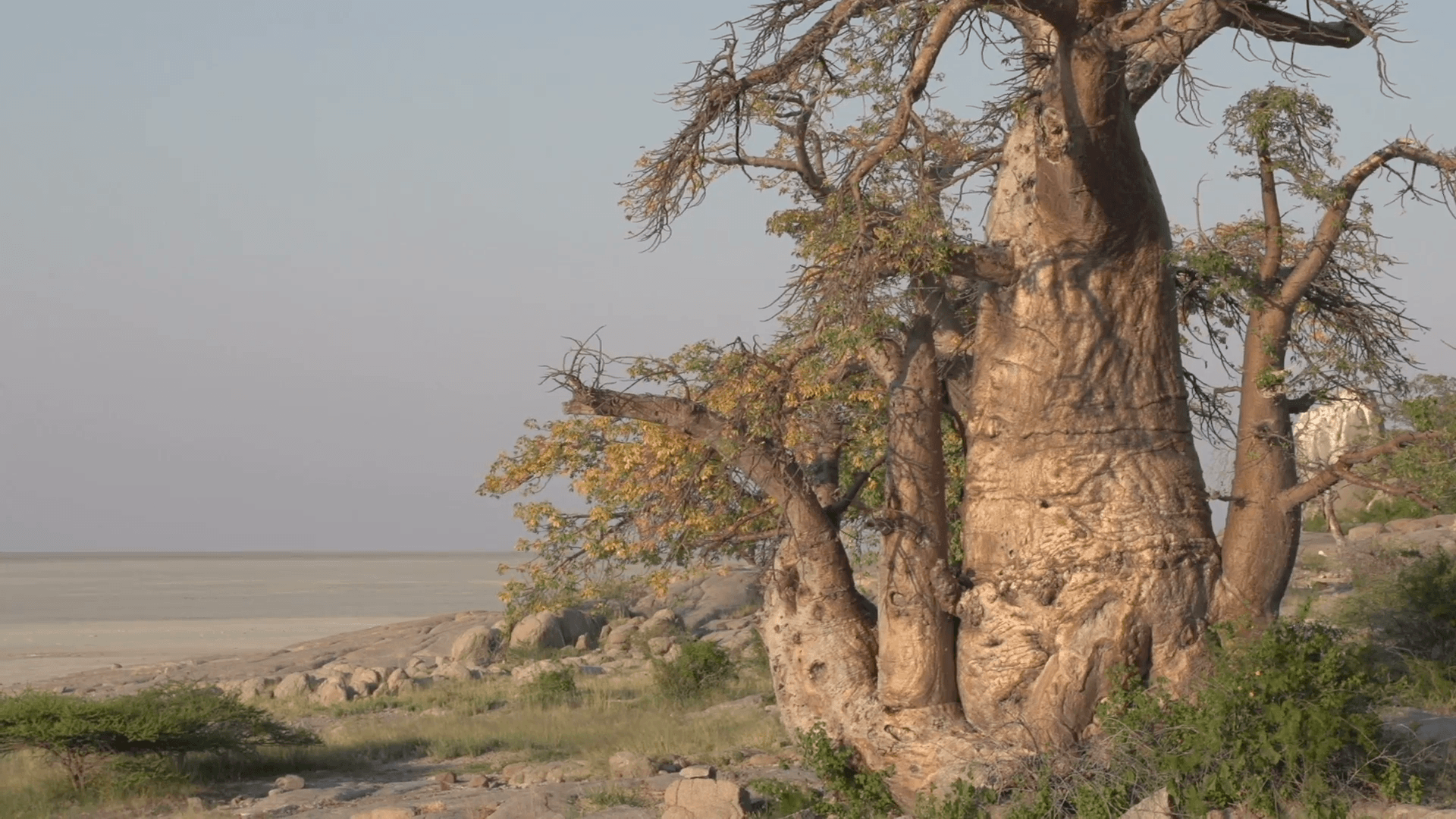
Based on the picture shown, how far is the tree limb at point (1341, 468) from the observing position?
28.6ft

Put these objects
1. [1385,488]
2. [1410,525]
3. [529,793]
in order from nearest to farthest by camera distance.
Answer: [1385,488], [529,793], [1410,525]

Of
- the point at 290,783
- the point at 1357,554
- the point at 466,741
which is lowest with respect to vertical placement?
the point at 290,783

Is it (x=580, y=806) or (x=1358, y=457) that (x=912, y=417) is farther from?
(x=580, y=806)

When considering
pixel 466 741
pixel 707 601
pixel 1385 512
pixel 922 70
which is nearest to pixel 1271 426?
pixel 922 70

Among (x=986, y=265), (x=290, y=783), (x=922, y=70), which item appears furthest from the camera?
(x=290, y=783)

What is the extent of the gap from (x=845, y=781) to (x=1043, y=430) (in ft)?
8.21

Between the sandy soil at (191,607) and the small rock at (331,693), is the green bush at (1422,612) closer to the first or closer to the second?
the small rock at (331,693)

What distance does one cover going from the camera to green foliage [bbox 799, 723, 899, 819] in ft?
30.1

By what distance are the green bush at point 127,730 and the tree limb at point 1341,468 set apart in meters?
8.70

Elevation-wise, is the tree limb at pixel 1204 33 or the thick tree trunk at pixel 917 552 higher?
the tree limb at pixel 1204 33

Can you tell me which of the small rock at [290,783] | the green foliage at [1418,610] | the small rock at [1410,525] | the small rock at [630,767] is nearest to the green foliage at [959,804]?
the small rock at [630,767]

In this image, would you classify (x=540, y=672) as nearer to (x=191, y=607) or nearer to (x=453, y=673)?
(x=453, y=673)

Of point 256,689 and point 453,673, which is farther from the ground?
point 453,673

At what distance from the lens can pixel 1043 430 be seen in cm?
909
